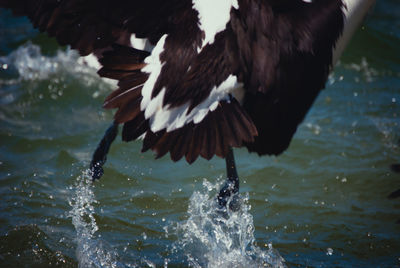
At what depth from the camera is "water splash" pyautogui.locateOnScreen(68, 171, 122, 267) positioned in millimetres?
3105

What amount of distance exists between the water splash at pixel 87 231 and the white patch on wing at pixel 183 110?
0.82 meters

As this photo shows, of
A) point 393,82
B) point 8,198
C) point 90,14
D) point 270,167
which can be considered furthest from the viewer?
point 393,82

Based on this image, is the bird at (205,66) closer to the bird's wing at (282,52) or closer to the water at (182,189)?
the bird's wing at (282,52)

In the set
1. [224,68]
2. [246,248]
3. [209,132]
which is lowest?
[246,248]

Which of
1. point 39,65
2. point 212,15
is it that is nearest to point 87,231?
point 212,15

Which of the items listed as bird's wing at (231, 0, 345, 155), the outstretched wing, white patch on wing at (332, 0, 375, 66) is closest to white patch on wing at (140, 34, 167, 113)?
the outstretched wing

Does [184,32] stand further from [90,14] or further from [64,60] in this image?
[64,60]

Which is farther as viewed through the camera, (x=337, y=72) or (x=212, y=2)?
(x=337, y=72)

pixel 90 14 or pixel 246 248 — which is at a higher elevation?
pixel 90 14

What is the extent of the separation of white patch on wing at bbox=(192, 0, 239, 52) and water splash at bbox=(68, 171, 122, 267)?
125cm

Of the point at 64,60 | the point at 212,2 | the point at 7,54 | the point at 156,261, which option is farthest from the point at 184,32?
the point at 7,54

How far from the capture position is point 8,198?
3730 millimetres

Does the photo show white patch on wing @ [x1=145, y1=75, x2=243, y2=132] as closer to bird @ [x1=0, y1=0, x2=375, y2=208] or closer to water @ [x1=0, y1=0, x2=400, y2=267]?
bird @ [x1=0, y1=0, x2=375, y2=208]

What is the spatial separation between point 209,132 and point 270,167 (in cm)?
178
